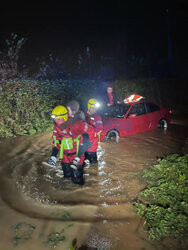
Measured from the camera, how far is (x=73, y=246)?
2754mm

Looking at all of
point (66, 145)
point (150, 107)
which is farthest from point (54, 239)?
point (150, 107)

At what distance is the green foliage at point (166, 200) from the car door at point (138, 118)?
2802mm

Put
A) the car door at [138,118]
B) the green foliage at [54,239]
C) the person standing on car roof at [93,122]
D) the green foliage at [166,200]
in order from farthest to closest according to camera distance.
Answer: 1. the car door at [138,118]
2. the person standing on car roof at [93,122]
3. the green foliage at [166,200]
4. the green foliage at [54,239]

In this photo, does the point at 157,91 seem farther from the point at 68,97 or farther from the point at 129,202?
the point at 129,202

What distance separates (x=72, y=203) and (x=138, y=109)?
4953mm

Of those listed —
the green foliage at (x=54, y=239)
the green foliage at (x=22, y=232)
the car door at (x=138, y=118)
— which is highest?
the car door at (x=138, y=118)

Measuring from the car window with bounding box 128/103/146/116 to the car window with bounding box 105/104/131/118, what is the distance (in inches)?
8.6

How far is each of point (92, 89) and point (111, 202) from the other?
295 inches

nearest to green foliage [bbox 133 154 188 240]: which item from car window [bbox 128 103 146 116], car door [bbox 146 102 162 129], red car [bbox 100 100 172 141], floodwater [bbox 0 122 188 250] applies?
floodwater [bbox 0 122 188 250]

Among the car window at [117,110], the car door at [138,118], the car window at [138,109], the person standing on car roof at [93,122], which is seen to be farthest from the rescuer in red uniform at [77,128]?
the car window at [138,109]

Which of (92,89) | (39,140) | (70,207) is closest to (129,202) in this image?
(70,207)

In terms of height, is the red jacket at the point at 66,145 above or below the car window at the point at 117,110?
below

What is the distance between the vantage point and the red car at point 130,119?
686 centimetres

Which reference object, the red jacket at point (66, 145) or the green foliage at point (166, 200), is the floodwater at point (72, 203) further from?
the red jacket at point (66, 145)
